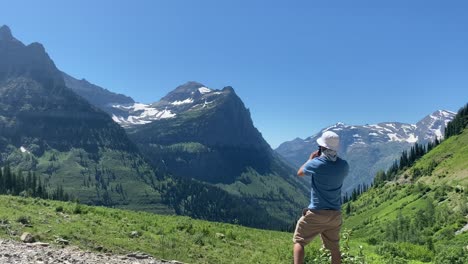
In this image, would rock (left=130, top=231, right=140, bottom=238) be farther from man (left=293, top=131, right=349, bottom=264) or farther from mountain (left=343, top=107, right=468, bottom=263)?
man (left=293, top=131, right=349, bottom=264)

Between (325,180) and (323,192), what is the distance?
38cm

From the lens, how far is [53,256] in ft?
53.7

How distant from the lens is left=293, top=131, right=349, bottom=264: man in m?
10.6

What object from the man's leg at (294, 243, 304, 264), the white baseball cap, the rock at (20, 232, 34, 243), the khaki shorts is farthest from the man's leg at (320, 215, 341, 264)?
the rock at (20, 232, 34, 243)

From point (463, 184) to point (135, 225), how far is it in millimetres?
110419

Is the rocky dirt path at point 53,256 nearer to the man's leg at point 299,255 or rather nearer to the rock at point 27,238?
the rock at point 27,238

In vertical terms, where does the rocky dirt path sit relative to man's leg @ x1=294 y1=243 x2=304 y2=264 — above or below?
below

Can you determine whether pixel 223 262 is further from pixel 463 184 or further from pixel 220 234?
pixel 463 184

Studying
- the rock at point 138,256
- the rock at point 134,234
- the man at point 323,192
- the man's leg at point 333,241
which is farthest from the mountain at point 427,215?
the rock at point 134,234

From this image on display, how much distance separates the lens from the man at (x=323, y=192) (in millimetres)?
10641

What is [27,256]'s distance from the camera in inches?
619

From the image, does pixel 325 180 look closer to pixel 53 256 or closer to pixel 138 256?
pixel 53 256

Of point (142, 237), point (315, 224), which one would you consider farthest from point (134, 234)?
point (315, 224)

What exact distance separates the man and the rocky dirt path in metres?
9.67
